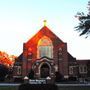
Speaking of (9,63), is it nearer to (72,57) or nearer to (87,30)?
(72,57)

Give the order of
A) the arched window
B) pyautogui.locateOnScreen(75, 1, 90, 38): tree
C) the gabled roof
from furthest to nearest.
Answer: the gabled roof < the arched window < pyautogui.locateOnScreen(75, 1, 90, 38): tree

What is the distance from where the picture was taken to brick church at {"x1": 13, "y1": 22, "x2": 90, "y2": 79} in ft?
233

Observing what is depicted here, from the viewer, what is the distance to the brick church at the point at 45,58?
71.0 metres

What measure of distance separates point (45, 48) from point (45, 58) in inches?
104

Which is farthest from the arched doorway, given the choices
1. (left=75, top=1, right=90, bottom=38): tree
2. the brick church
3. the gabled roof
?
(left=75, top=1, right=90, bottom=38): tree

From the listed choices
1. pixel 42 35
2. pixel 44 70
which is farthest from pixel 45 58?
pixel 42 35

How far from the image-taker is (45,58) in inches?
2783

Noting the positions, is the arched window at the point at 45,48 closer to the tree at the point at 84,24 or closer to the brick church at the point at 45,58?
the brick church at the point at 45,58

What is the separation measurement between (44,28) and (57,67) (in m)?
9.06

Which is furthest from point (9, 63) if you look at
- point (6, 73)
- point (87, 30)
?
point (87, 30)

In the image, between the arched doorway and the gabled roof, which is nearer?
the arched doorway

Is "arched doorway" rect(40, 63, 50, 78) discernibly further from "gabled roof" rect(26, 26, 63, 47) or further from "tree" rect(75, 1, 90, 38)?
"tree" rect(75, 1, 90, 38)

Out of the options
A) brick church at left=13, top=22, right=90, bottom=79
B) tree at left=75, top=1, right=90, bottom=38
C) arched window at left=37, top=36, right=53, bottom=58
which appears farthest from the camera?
arched window at left=37, top=36, right=53, bottom=58

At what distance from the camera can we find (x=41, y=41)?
73250 millimetres
